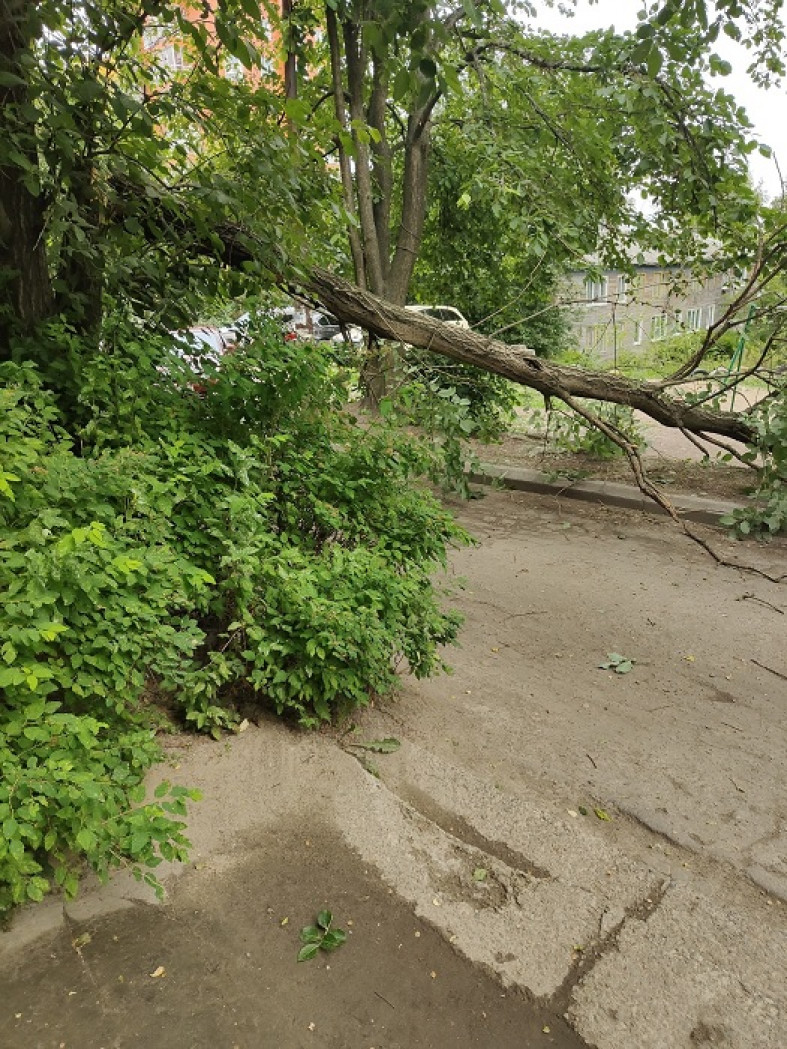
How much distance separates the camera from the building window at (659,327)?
30.1 feet

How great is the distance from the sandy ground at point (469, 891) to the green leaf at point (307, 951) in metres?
0.04

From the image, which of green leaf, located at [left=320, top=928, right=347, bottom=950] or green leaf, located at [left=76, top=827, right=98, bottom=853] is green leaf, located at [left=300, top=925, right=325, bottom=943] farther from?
green leaf, located at [left=76, top=827, right=98, bottom=853]

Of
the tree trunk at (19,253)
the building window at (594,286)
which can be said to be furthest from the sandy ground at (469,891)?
the building window at (594,286)

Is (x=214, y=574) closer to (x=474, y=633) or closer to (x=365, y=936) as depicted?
(x=365, y=936)

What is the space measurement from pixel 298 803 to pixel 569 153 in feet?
25.2

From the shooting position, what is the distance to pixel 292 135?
12.8 ft

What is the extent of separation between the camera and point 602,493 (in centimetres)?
832

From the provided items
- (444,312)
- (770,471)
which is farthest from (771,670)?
(444,312)

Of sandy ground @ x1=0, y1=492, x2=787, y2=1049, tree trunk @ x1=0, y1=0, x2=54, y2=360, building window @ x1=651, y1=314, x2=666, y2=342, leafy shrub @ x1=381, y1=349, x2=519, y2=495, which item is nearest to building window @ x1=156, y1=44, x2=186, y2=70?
tree trunk @ x1=0, y1=0, x2=54, y2=360

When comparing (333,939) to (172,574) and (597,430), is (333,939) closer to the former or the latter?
(172,574)

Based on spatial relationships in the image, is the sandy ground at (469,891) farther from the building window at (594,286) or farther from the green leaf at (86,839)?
the building window at (594,286)

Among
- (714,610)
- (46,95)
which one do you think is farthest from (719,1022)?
(46,95)

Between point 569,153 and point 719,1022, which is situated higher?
point 569,153

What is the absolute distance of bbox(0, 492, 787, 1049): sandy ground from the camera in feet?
7.00
